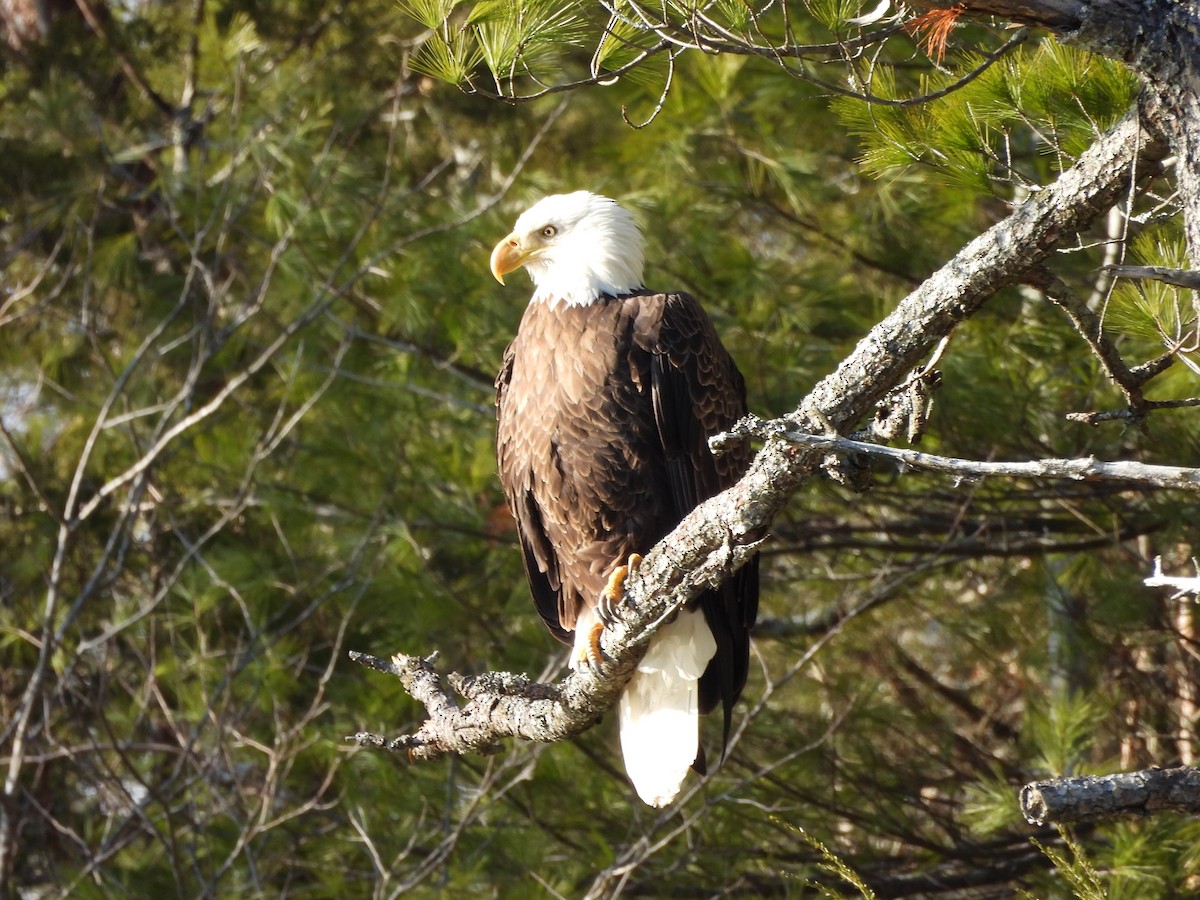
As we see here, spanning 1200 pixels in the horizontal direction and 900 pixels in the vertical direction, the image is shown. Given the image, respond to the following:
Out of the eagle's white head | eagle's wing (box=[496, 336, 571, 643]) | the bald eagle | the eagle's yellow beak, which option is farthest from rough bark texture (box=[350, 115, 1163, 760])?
the eagle's yellow beak

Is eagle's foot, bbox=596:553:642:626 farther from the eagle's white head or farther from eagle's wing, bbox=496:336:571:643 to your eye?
the eagle's white head

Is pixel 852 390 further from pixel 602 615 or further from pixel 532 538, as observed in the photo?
pixel 532 538

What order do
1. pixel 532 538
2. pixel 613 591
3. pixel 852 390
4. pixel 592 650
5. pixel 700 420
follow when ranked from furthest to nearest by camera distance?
1. pixel 532 538
2. pixel 700 420
3. pixel 613 591
4. pixel 592 650
5. pixel 852 390

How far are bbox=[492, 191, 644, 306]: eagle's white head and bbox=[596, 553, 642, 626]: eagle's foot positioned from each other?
70 cm

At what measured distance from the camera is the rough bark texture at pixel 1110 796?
185 cm

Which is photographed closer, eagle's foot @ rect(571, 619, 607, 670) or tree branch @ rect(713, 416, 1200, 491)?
tree branch @ rect(713, 416, 1200, 491)

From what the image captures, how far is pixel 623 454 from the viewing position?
3287 mm

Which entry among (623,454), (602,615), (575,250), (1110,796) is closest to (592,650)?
(602,615)

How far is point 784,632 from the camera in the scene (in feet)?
17.0

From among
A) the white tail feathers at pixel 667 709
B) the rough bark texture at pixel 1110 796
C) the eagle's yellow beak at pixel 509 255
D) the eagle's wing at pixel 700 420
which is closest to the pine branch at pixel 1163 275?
the rough bark texture at pixel 1110 796

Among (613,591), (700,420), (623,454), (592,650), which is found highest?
(700,420)

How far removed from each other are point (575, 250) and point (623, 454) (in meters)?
0.65

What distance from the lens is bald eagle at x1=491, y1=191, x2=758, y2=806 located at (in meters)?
3.27

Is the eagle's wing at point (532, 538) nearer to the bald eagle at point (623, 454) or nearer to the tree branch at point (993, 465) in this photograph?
the bald eagle at point (623, 454)
